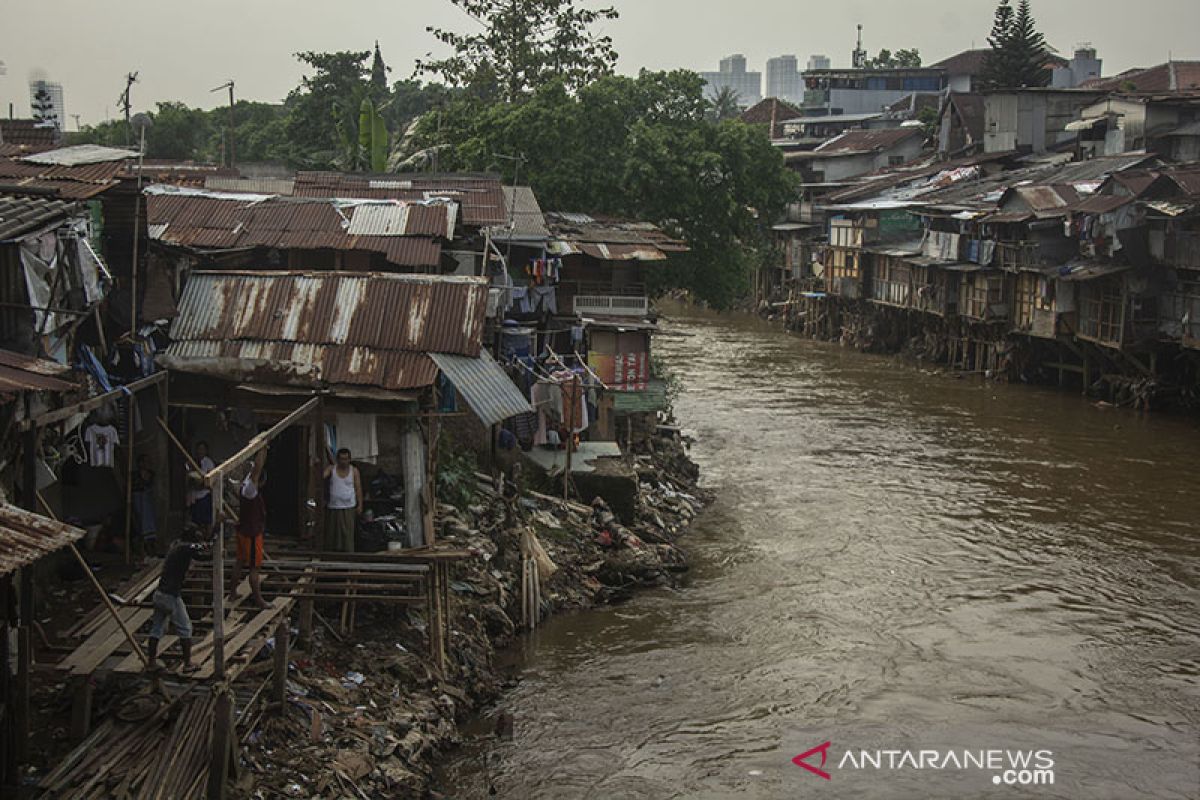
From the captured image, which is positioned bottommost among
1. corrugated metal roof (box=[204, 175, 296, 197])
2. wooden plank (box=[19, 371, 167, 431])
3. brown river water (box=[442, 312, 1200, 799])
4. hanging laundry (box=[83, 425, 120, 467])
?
brown river water (box=[442, 312, 1200, 799])

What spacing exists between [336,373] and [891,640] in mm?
7679

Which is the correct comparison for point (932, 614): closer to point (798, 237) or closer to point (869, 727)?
point (869, 727)

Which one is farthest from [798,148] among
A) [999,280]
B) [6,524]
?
[6,524]

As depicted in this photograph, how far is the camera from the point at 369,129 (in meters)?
30.2

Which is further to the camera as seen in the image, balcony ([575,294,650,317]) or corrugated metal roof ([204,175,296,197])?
balcony ([575,294,650,317])

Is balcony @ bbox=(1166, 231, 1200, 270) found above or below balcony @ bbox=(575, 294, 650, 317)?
above

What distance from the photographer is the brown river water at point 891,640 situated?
40.1ft

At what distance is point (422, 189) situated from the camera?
23.5 m

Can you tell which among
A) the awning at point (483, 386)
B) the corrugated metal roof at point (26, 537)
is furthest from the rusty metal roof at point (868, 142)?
the corrugated metal roof at point (26, 537)

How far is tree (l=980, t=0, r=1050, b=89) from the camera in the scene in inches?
2184

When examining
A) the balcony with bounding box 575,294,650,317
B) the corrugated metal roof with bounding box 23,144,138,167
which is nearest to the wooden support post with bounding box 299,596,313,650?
the corrugated metal roof with bounding box 23,144,138,167

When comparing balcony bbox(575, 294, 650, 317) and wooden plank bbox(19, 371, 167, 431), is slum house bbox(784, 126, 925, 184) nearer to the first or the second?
balcony bbox(575, 294, 650, 317)

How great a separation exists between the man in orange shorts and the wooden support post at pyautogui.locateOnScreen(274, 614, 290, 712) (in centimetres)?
98

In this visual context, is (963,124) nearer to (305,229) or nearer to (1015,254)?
(1015,254)
